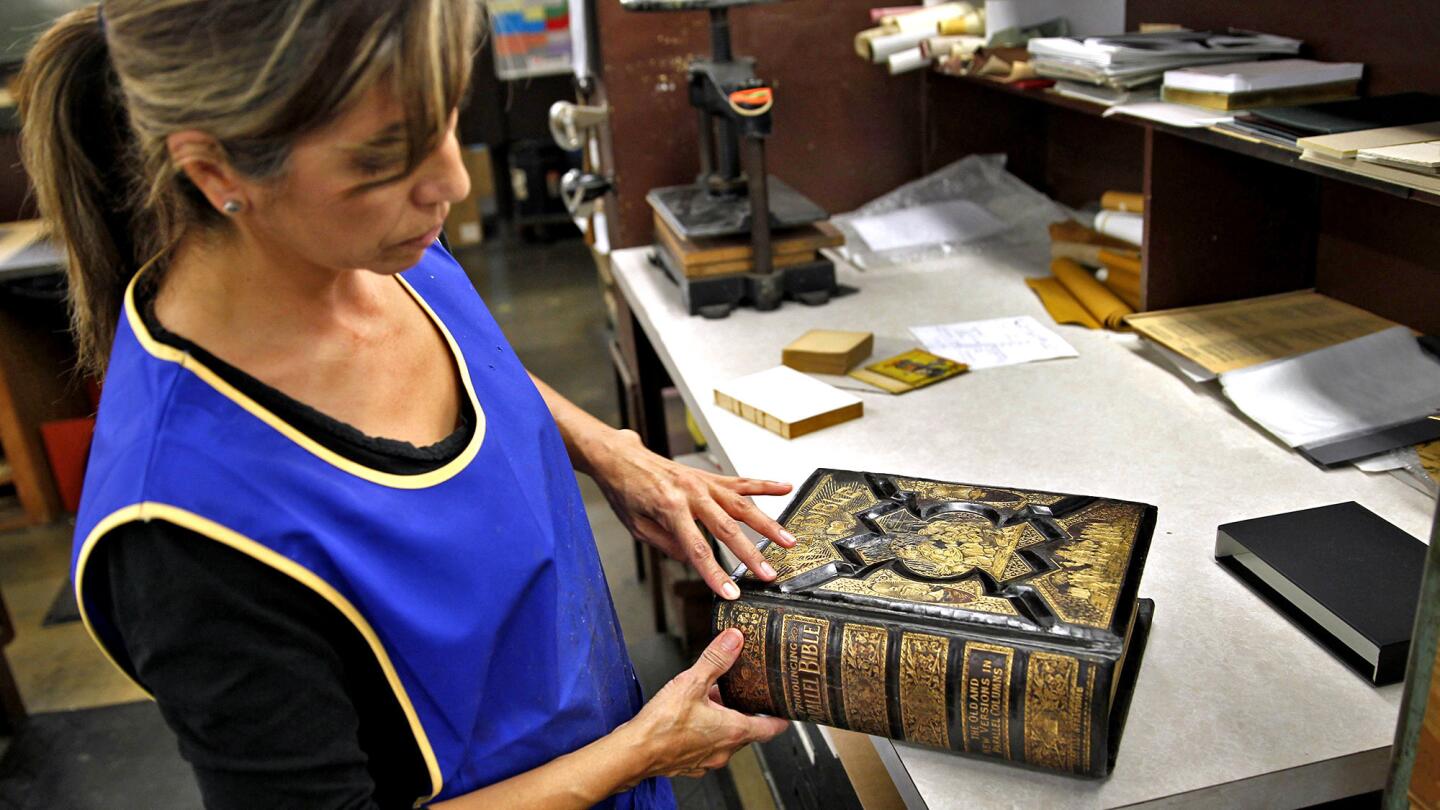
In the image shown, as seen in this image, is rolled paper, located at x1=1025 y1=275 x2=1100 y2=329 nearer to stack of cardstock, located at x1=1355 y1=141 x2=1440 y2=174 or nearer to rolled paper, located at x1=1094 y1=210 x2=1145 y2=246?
rolled paper, located at x1=1094 y1=210 x2=1145 y2=246

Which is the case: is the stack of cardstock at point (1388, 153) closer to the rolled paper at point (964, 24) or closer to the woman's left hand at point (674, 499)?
the woman's left hand at point (674, 499)

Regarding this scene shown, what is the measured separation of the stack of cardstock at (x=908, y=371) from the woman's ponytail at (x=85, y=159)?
1061mm

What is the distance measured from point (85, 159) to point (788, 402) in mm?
944

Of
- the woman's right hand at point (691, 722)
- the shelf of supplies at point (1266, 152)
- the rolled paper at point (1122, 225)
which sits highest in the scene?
the shelf of supplies at point (1266, 152)

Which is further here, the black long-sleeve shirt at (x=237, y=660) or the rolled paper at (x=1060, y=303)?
the rolled paper at (x=1060, y=303)

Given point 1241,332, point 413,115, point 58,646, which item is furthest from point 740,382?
point 58,646

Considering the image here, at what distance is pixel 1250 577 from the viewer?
112 centimetres

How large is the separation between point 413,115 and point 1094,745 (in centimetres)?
67

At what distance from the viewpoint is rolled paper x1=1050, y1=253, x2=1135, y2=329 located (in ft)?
6.02

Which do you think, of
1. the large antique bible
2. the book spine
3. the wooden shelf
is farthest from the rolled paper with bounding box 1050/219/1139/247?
the book spine

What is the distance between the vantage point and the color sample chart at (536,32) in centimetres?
426

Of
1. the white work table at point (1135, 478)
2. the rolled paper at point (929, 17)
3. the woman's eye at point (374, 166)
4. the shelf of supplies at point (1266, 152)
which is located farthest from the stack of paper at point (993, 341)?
the woman's eye at point (374, 166)

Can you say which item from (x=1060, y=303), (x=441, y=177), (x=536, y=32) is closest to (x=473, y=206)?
(x=536, y=32)

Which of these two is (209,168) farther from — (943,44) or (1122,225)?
(943,44)
